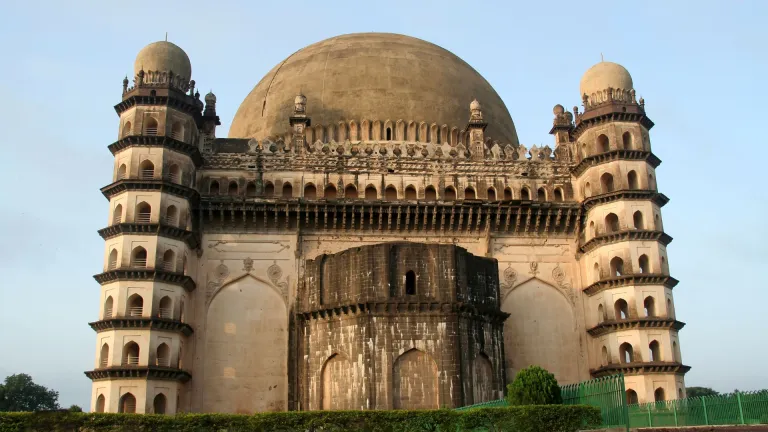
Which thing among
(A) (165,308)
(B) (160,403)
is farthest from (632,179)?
(B) (160,403)

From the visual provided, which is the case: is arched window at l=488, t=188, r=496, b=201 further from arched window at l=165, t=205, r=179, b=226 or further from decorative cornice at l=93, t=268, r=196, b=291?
decorative cornice at l=93, t=268, r=196, b=291

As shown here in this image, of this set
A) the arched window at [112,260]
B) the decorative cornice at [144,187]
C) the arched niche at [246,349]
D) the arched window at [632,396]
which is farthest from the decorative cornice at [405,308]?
the arched window at [112,260]

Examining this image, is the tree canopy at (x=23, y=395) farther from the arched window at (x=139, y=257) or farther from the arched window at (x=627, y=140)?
the arched window at (x=627, y=140)

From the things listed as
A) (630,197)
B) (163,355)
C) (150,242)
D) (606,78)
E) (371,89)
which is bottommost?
(163,355)

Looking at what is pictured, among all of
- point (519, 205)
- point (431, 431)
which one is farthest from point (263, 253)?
point (431, 431)

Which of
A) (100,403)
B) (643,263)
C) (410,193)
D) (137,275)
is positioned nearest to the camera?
(100,403)

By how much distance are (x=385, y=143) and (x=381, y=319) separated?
9.57m

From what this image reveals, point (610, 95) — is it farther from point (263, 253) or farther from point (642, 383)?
point (263, 253)

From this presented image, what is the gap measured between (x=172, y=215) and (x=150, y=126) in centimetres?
348

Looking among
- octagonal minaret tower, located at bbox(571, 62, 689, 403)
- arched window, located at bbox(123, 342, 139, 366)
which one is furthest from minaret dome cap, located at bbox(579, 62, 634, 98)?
arched window, located at bbox(123, 342, 139, 366)

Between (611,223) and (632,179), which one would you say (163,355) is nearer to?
(611,223)

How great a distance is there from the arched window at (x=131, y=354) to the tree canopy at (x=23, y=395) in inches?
1437

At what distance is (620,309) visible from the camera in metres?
29.5

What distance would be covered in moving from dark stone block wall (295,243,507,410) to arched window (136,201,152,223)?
20.4 feet
